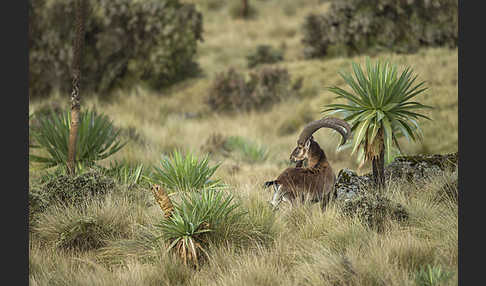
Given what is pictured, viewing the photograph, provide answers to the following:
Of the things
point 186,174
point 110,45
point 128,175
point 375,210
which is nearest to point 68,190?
point 128,175

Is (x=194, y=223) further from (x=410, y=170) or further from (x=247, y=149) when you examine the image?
(x=247, y=149)

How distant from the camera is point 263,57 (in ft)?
78.4

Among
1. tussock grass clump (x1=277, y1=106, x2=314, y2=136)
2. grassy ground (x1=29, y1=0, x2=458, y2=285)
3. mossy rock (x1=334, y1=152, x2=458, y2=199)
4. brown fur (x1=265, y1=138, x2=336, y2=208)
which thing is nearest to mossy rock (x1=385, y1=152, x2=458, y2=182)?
mossy rock (x1=334, y1=152, x2=458, y2=199)

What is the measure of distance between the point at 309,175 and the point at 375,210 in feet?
2.64

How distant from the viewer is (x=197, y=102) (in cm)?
1925

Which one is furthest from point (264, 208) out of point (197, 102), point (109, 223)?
point (197, 102)

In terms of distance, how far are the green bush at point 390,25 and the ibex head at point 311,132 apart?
14.3 metres

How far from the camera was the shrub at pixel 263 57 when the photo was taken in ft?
78.1

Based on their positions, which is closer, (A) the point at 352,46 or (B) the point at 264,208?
(B) the point at 264,208

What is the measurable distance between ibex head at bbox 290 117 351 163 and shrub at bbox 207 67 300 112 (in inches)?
462

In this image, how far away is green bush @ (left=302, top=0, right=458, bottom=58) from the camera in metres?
19.8

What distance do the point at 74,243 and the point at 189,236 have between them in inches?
65.4

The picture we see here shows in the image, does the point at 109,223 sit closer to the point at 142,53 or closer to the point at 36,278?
the point at 36,278

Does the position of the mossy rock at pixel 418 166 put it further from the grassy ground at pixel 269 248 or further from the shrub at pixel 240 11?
the shrub at pixel 240 11
